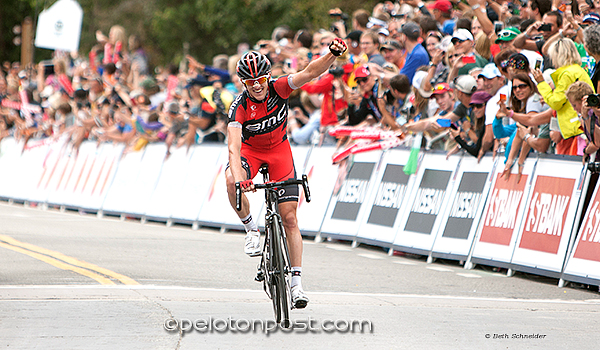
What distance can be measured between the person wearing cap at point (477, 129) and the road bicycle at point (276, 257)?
498cm

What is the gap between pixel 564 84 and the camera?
33.9 feet

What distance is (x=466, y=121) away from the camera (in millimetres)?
12688

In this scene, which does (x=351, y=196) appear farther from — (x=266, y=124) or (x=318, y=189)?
(x=266, y=124)

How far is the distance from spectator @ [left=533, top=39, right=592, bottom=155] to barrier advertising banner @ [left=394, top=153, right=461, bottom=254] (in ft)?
6.69

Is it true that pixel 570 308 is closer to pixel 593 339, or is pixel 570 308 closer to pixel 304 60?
pixel 593 339

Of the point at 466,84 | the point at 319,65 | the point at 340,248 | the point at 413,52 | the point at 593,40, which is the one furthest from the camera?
the point at 413,52

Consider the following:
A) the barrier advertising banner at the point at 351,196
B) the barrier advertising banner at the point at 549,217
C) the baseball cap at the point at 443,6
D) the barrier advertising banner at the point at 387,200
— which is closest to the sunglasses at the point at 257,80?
the barrier advertising banner at the point at 549,217

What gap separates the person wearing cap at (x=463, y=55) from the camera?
13312 mm

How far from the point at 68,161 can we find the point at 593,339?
17.7m

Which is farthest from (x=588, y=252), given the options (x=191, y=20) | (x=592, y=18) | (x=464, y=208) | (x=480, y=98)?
(x=191, y=20)

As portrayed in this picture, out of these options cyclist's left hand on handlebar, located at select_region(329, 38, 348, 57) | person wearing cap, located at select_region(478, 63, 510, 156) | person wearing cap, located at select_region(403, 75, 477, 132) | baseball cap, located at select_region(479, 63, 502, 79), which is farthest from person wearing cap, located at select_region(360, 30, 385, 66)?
cyclist's left hand on handlebar, located at select_region(329, 38, 348, 57)

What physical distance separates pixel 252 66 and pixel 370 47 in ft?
25.6

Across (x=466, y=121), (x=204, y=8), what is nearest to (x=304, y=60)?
(x=466, y=121)

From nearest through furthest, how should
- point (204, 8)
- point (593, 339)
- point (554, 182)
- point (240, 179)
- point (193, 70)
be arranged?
point (593, 339) < point (240, 179) < point (554, 182) < point (193, 70) < point (204, 8)
